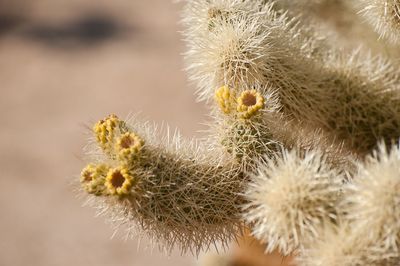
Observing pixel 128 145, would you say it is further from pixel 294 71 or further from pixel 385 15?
pixel 385 15

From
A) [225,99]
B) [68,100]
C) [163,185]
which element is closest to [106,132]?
[163,185]

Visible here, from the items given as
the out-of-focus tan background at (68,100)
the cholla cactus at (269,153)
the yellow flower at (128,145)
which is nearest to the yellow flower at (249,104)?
the cholla cactus at (269,153)

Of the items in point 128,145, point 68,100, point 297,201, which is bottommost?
point 297,201

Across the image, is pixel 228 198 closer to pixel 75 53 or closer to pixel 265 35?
pixel 265 35

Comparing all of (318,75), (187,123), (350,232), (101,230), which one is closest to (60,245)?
(101,230)

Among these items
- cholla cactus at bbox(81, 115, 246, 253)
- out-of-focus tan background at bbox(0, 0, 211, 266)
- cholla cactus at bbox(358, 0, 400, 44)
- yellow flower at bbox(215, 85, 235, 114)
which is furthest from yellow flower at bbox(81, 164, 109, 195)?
out-of-focus tan background at bbox(0, 0, 211, 266)

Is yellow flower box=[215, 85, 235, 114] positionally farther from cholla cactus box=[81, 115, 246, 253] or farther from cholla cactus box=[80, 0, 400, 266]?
cholla cactus box=[81, 115, 246, 253]
